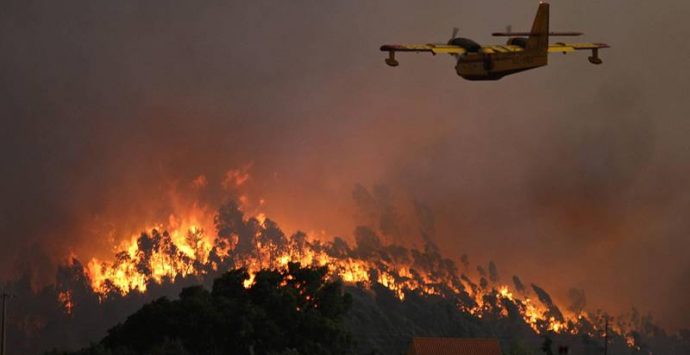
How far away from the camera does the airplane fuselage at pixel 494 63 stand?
15262 centimetres

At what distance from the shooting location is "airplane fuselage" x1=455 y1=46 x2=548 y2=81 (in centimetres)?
15262

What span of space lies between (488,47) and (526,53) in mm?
3361

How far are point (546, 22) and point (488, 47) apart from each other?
571 cm

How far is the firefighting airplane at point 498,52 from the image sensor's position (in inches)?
6019

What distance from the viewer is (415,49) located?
511 ft

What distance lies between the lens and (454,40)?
158 metres

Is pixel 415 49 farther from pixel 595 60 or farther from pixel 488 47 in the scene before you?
pixel 595 60

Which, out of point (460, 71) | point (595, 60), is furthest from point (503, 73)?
point (595, 60)

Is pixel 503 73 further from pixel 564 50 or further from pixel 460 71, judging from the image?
pixel 564 50

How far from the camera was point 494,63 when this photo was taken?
153 meters

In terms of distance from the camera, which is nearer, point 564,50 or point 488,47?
point 488,47

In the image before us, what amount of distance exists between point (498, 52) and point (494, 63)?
2.18m

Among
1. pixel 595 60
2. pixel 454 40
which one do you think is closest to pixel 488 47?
pixel 454 40

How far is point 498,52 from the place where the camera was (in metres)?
155
